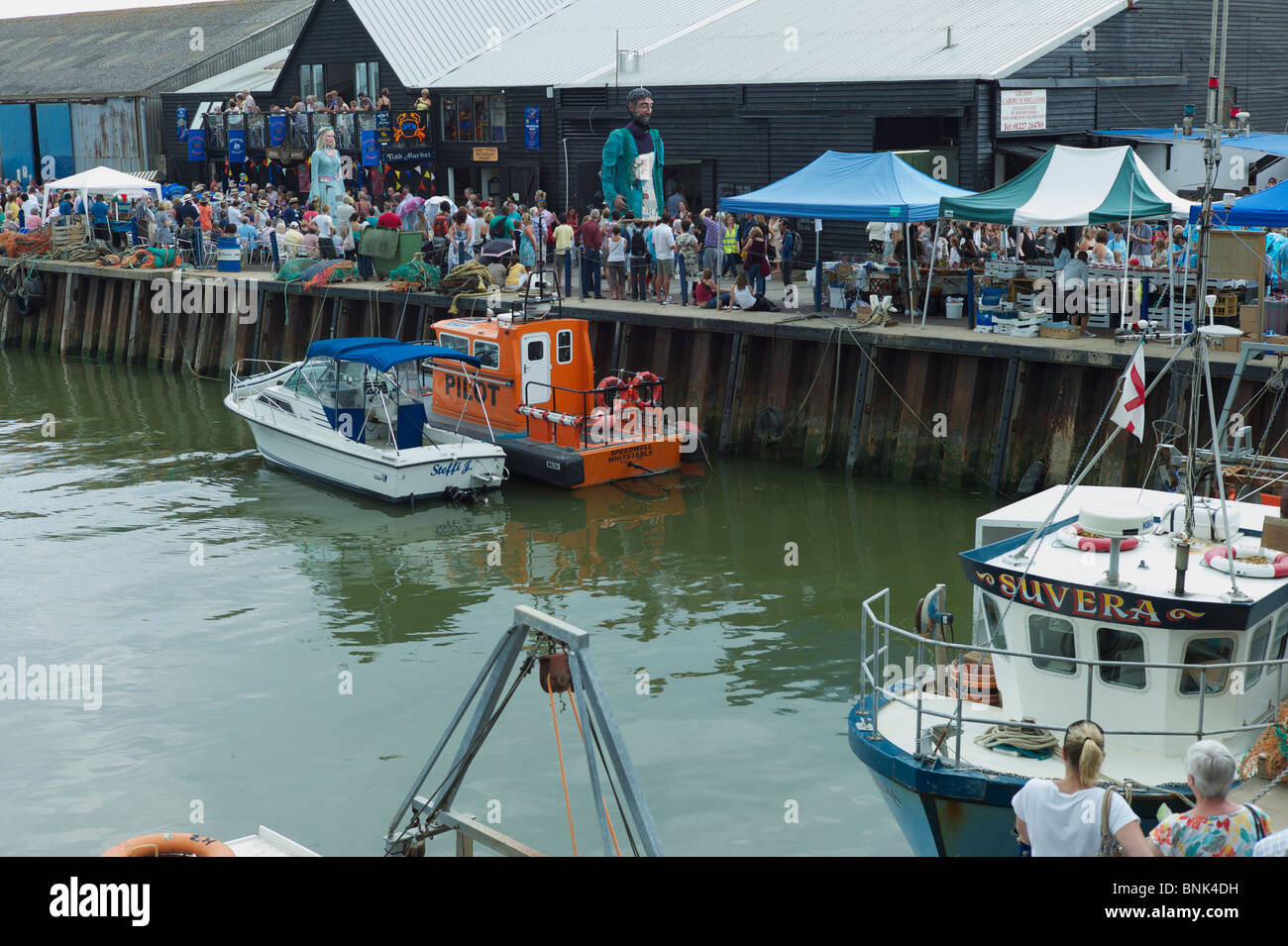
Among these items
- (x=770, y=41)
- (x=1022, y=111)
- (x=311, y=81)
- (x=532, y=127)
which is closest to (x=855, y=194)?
(x=1022, y=111)

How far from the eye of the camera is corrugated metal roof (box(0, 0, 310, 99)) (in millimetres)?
48750

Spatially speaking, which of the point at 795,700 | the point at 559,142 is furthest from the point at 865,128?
the point at 795,700

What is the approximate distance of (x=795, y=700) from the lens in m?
13.4

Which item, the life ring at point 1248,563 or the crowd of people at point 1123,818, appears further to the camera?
the life ring at point 1248,563

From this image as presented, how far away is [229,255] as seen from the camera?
31.7m

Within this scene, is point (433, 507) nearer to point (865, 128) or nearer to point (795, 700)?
point (795, 700)

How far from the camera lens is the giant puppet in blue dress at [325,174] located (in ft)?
108

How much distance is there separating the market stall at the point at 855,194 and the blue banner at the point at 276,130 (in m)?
21.7

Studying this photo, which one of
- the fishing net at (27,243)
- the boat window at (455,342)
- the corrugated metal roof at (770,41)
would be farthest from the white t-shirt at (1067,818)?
the fishing net at (27,243)

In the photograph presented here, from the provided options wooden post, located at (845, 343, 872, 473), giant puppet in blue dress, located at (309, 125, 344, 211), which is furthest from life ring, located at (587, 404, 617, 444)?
giant puppet in blue dress, located at (309, 125, 344, 211)

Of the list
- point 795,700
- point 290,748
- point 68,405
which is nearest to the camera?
point 290,748

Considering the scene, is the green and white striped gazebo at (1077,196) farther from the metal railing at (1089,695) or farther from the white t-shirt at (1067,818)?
the white t-shirt at (1067,818)

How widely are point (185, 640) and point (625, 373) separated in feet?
33.8

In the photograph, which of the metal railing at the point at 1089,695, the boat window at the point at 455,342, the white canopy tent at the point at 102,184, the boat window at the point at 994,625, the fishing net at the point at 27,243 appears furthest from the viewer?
the fishing net at the point at 27,243
